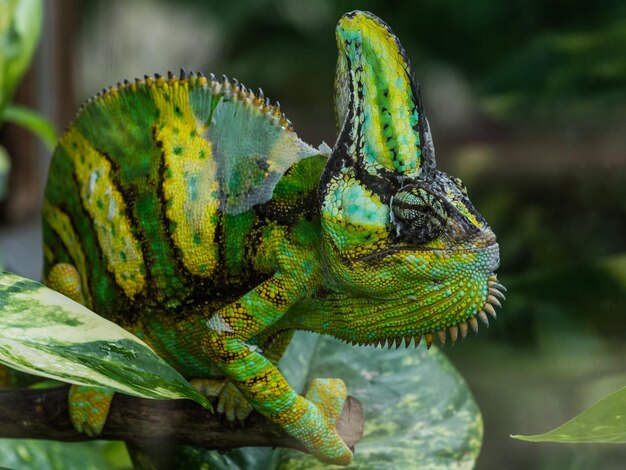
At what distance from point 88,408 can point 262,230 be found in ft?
0.93

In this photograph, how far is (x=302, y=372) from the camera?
1041 millimetres

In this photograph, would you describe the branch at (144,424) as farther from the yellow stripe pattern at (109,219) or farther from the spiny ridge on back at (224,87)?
the spiny ridge on back at (224,87)

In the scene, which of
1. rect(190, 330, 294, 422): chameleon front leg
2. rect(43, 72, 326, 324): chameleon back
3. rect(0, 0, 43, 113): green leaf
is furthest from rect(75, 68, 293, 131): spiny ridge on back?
rect(0, 0, 43, 113): green leaf

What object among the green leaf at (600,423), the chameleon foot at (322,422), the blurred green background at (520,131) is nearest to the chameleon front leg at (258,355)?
the chameleon foot at (322,422)

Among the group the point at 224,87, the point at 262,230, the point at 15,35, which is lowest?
the point at 262,230

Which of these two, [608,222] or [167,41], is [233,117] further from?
[608,222]

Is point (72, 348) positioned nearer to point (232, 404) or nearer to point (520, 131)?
point (232, 404)

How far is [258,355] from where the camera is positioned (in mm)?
796

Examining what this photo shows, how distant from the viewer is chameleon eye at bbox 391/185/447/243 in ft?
2.31

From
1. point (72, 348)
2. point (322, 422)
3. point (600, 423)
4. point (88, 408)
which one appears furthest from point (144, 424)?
point (600, 423)

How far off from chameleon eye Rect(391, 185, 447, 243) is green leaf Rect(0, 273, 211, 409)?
0.84 feet

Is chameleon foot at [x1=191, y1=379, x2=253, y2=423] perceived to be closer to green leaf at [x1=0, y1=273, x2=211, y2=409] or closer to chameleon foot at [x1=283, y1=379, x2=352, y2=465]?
chameleon foot at [x1=283, y1=379, x2=352, y2=465]

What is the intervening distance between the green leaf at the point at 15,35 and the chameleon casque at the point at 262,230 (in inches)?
24.4

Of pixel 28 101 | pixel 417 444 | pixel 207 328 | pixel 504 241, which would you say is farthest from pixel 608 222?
pixel 28 101
